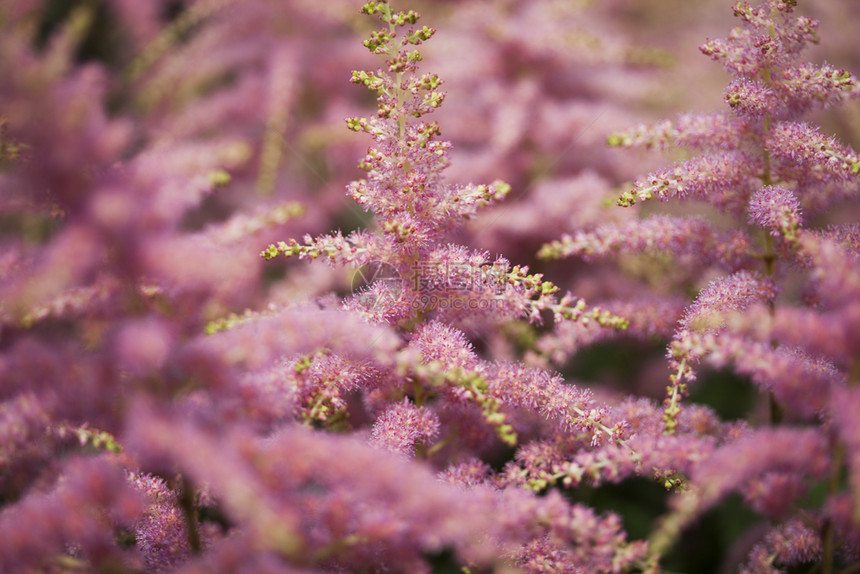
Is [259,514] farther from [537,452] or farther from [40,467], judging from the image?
[40,467]

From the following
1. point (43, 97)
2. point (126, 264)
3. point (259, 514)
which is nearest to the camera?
point (259, 514)

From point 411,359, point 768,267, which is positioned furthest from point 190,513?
point 768,267

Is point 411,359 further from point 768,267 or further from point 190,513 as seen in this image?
point 768,267

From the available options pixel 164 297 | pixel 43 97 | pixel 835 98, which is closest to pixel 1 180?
pixel 43 97

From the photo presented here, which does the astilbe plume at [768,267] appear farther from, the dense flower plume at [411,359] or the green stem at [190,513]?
the green stem at [190,513]

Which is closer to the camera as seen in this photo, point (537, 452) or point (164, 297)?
point (537, 452)

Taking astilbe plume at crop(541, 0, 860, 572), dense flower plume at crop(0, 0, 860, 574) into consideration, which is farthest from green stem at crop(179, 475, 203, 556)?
astilbe plume at crop(541, 0, 860, 572)

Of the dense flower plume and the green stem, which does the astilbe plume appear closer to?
the dense flower plume

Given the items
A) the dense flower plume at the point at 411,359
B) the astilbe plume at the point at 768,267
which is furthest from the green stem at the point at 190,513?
the astilbe plume at the point at 768,267
